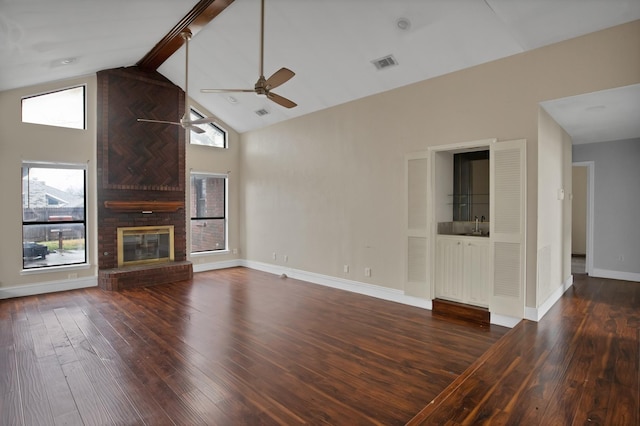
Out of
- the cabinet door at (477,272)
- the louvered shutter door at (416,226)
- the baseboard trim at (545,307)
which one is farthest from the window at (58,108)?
the baseboard trim at (545,307)

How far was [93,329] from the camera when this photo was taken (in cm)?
400

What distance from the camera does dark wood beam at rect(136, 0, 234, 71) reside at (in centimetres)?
430

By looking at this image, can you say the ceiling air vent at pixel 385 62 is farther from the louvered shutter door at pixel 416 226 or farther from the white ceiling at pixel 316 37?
the louvered shutter door at pixel 416 226

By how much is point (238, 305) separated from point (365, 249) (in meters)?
2.13

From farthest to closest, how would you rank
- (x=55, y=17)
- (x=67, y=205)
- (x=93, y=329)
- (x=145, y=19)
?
(x=67, y=205) → (x=145, y=19) → (x=93, y=329) → (x=55, y=17)

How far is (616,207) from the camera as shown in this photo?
20.0 ft

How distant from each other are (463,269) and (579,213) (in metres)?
6.91

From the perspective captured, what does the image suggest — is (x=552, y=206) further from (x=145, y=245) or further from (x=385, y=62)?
(x=145, y=245)

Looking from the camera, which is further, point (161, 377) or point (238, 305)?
point (238, 305)

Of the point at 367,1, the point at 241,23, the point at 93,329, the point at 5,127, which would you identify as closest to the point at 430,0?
the point at 367,1

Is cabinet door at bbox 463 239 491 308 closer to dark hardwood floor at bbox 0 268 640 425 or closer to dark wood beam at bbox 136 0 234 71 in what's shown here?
dark hardwood floor at bbox 0 268 640 425

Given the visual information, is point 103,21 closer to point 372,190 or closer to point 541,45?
point 372,190

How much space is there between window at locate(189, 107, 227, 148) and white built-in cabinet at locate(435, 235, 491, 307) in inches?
214

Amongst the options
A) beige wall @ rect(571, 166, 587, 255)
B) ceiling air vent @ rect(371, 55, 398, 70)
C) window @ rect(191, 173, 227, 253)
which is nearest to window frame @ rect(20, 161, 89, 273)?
window @ rect(191, 173, 227, 253)
